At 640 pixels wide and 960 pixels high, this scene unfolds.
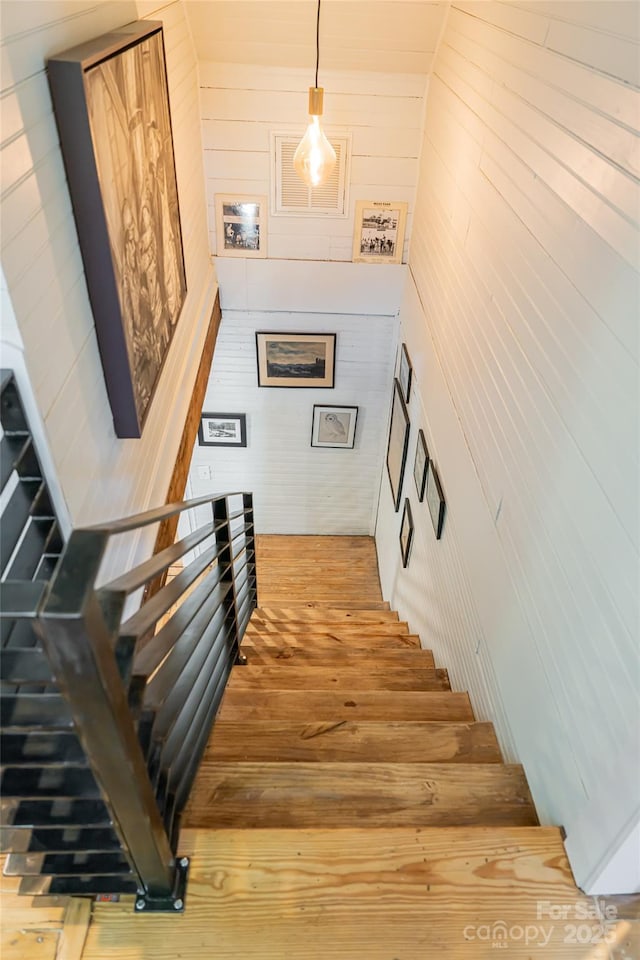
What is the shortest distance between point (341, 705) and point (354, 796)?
66 cm

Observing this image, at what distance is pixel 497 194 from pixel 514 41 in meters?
0.48

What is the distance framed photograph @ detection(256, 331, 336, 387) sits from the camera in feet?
14.9

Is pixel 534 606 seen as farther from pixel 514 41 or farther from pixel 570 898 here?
pixel 514 41

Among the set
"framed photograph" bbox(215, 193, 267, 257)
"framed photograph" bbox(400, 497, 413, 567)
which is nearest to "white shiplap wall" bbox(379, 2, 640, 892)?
"framed photograph" bbox(400, 497, 413, 567)

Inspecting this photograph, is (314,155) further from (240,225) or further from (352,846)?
(352,846)

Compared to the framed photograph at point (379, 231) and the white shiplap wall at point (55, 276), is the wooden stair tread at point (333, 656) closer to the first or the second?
the white shiplap wall at point (55, 276)

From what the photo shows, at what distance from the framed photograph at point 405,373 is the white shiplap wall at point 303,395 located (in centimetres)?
38

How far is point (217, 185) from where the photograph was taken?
3.80 meters

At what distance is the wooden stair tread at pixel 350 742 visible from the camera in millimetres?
1781

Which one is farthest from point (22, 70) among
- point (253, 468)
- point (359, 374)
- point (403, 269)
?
point (253, 468)

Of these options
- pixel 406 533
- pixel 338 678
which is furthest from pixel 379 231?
pixel 338 678

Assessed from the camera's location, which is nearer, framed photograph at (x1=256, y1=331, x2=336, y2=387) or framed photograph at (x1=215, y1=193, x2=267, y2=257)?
framed photograph at (x1=215, y1=193, x2=267, y2=257)

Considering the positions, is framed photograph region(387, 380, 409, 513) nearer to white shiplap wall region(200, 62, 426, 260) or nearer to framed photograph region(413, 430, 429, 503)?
framed photograph region(413, 430, 429, 503)

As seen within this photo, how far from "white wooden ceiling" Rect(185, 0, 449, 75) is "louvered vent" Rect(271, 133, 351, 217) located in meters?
0.40
